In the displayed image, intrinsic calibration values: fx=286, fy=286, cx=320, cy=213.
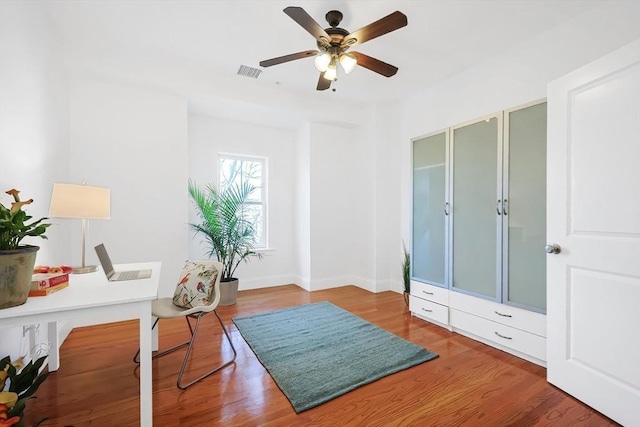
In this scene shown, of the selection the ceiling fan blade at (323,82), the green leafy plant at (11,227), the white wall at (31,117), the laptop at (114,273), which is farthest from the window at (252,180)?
the green leafy plant at (11,227)

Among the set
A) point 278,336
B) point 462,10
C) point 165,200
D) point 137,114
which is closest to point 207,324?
point 278,336

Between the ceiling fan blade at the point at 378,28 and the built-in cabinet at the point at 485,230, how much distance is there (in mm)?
1281

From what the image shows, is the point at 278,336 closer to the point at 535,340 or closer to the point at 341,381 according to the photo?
the point at 341,381

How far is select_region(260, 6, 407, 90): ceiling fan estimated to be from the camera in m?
1.88

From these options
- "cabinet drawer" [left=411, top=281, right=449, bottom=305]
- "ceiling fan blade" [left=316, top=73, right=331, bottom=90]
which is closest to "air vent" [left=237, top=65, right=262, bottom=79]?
"ceiling fan blade" [left=316, top=73, right=331, bottom=90]

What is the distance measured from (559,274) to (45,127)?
3876 mm

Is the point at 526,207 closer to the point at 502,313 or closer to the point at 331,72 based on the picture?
the point at 502,313

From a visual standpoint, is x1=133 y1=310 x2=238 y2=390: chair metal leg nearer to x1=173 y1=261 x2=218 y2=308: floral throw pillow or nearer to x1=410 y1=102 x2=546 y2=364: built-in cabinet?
x1=173 y1=261 x2=218 y2=308: floral throw pillow

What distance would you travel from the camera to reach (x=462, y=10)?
2.22 meters

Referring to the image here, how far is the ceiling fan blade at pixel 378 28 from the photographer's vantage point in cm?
182

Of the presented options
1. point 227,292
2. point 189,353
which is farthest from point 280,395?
point 227,292

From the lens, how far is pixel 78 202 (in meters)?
1.96

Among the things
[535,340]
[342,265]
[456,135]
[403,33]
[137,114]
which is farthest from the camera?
[342,265]

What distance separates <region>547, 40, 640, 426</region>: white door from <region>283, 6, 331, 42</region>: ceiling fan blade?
1615mm
